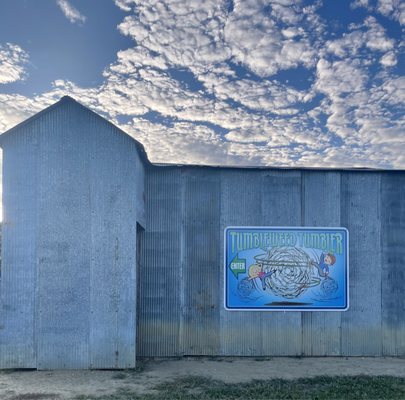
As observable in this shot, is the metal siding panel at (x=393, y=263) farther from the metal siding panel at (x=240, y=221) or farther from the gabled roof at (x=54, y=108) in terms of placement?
the gabled roof at (x=54, y=108)

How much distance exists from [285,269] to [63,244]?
5.70 meters

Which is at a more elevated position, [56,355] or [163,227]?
[163,227]

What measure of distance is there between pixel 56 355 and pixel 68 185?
389 cm

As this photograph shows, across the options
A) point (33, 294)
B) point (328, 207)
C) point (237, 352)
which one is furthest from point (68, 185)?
point (328, 207)

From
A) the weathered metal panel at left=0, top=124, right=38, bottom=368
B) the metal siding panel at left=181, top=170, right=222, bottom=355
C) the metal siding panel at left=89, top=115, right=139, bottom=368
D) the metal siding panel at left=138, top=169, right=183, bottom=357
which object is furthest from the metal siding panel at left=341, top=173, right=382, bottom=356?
the weathered metal panel at left=0, top=124, right=38, bottom=368

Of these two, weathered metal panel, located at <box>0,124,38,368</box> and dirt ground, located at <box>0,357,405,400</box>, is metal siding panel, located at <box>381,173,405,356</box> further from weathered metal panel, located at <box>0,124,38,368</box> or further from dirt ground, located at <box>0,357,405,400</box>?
weathered metal panel, located at <box>0,124,38,368</box>

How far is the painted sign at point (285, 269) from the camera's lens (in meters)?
11.2

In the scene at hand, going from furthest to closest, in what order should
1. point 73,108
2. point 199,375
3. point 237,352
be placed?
point 237,352
point 73,108
point 199,375

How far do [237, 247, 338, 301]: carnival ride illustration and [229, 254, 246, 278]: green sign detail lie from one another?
19 cm

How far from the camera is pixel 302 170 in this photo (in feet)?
37.9

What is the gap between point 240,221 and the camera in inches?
447

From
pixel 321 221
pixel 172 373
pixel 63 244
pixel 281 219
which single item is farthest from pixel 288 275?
pixel 63 244

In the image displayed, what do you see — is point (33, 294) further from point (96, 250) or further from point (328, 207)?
point (328, 207)

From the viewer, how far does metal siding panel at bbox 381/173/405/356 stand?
447 inches
